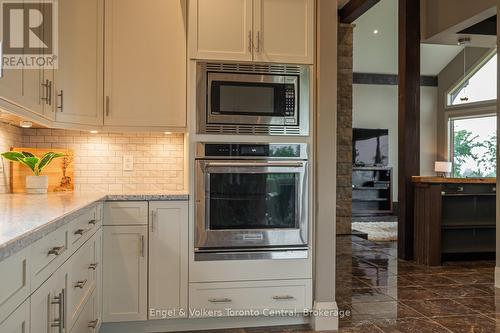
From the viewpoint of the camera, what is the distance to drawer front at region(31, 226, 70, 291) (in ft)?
4.22

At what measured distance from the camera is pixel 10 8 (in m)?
1.85

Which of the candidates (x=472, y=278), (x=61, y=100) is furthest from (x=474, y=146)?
(x=61, y=100)

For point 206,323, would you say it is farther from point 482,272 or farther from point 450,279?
point 482,272

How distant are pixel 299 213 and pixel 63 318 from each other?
1588 mm

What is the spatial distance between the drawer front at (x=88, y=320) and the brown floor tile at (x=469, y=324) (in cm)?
228

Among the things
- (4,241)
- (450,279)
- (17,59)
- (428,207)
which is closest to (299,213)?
(17,59)

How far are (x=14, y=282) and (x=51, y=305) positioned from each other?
16.4 inches

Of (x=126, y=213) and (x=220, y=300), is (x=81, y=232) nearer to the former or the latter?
(x=126, y=213)

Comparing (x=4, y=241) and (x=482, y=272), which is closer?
(x=4, y=241)

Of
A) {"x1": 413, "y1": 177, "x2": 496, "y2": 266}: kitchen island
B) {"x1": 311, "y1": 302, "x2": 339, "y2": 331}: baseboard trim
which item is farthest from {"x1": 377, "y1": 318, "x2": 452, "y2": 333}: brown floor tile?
{"x1": 413, "y1": 177, "x2": 496, "y2": 266}: kitchen island

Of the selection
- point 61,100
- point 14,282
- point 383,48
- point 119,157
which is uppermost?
point 383,48

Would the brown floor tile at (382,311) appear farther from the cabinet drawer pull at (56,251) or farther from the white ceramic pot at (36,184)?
the white ceramic pot at (36,184)

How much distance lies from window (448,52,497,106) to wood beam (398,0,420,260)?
16.8 feet

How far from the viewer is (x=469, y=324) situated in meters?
2.91
